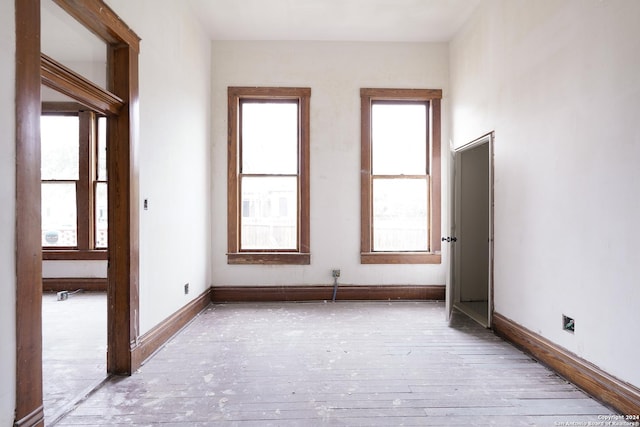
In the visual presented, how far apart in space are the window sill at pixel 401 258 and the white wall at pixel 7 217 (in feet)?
12.2

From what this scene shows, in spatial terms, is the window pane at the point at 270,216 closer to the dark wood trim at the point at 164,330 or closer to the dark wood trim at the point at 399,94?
the dark wood trim at the point at 164,330

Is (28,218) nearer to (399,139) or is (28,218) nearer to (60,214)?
(399,139)

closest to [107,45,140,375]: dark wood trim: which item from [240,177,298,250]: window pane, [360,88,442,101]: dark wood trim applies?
[240,177,298,250]: window pane

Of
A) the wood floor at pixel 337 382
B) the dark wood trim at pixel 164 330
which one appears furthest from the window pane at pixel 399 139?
the dark wood trim at pixel 164 330

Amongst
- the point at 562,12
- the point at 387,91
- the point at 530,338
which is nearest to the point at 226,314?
the point at 530,338

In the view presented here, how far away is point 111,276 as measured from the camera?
105 inches

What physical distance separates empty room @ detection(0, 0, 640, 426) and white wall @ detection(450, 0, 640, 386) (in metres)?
0.02

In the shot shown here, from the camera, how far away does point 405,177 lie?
4914 mm

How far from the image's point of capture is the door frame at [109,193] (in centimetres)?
172

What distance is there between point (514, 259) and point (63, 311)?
5062mm

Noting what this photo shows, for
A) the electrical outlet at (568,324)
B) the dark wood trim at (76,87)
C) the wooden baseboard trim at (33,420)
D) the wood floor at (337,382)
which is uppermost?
the dark wood trim at (76,87)

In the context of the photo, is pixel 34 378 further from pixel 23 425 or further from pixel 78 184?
pixel 78 184

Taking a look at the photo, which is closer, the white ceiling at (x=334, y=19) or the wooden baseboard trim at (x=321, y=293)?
the white ceiling at (x=334, y=19)

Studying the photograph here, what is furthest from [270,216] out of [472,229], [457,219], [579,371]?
[579,371]
